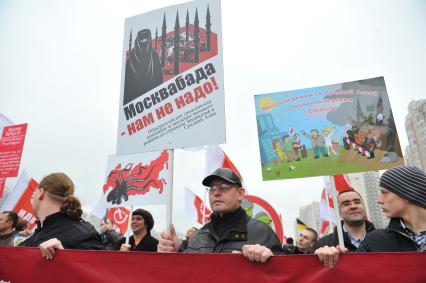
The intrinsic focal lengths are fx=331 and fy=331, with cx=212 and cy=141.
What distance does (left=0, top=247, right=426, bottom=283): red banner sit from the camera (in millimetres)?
1983

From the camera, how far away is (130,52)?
11.8 feet

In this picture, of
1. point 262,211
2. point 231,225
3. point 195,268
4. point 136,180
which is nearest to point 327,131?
point 231,225

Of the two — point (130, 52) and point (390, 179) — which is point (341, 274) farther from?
point (130, 52)

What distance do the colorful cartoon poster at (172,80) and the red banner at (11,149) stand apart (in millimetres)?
5581

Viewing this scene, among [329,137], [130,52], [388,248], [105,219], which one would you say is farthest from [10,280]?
[105,219]

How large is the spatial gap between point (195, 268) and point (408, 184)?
62.7 inches

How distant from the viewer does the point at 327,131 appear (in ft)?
15.8

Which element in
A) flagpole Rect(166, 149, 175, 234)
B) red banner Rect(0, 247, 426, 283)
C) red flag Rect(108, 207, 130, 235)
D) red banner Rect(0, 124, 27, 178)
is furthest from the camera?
red flag Rect(108, 207, 130, 235)

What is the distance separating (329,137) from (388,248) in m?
2.62

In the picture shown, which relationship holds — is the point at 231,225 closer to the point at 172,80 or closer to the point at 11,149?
the point at 172,80

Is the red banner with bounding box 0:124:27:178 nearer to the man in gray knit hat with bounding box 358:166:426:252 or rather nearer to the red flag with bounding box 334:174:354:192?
the red flag with bounding box 334:174:354:192

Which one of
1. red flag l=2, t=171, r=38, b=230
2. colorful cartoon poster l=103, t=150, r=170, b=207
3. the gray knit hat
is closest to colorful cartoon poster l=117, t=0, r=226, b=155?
the gray knit hat

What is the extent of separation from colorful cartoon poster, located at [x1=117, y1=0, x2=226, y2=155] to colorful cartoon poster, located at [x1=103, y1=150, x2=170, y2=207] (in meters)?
3.18

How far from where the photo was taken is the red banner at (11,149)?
7.61 m
